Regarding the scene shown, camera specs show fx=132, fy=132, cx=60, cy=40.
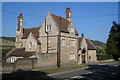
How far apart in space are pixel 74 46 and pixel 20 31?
18481 millimetres

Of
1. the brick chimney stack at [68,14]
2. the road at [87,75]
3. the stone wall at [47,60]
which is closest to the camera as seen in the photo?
the road at [87,75]

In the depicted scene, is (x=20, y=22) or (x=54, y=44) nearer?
(x=54, y=44)

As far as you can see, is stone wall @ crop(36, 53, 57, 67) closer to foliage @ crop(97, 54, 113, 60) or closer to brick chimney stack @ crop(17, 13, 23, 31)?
brick chimney stack @ crop(17, 13, 23, 31)

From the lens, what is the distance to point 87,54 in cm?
3856

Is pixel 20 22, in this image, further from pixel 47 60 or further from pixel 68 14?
pixel 47 60

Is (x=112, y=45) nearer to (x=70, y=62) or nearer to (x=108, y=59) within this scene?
(x=108, y=59)

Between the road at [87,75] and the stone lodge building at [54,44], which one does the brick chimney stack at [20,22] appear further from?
the road at [87,75]

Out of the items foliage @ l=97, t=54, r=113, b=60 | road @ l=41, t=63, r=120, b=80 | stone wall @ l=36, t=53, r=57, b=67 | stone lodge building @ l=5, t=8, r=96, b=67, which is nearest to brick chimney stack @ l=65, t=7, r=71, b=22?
stone lodge building @ l=5, t=8, r=96, b=67

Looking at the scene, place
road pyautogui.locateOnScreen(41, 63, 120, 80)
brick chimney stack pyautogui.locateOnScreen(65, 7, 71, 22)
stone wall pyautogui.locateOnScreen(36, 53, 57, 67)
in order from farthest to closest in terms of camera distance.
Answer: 1. brick chimney stack pyautogui.locateOnScreen(65, 7, 71, 22)
2. stone wall pyautogui.locateOnScreen(36, 53, 57, 67)
3. road pyautogui.locateOnScreen(41, 63, 120, 80)

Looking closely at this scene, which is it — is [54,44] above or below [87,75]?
above

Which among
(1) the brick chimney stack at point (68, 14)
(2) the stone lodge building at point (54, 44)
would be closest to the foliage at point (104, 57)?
(2) the stone lodge building at point (54, 44)

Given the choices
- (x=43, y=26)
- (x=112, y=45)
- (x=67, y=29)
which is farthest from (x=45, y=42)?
(x=112, y=45)

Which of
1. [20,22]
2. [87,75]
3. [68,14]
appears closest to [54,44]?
[68,14]

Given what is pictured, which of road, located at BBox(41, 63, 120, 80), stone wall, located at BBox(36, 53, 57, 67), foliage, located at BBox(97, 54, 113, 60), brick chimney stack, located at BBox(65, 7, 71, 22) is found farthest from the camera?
foliage, located at BBox(97, 54, 113, 60)
